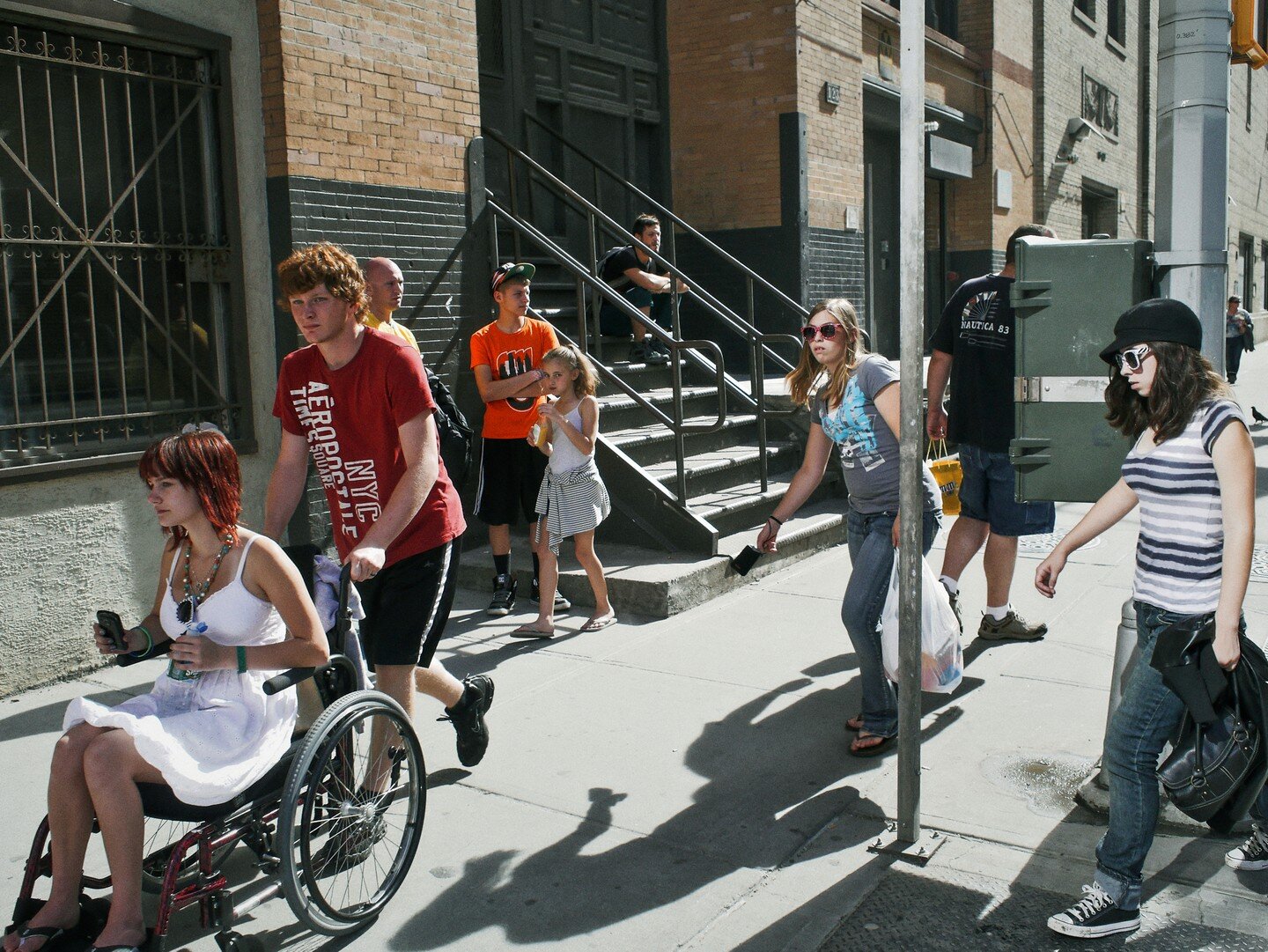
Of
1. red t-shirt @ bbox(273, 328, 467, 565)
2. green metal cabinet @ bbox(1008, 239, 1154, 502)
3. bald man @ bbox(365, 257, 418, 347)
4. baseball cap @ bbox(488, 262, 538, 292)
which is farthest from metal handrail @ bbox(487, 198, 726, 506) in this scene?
red t-shirt @ bbox(273, 328, 467, 565)

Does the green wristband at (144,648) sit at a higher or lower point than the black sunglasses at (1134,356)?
lower

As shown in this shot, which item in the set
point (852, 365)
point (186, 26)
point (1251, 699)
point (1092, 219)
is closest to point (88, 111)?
point (186, 26)

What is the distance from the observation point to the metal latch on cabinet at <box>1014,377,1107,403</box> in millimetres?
3955

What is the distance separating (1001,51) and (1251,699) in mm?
15520

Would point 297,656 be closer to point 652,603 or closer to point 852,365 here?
point 852,365

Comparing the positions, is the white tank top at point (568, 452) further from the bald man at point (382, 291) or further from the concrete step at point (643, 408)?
the concrete step at point (643, 408)

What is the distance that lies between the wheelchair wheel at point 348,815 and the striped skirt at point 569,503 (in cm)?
249

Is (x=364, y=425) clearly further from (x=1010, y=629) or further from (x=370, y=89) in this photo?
(x=370, y=89)

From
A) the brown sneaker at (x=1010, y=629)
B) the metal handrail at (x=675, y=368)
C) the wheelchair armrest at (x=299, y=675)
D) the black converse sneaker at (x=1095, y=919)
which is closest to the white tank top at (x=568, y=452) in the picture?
the metal handrail at (x=675, y=368)

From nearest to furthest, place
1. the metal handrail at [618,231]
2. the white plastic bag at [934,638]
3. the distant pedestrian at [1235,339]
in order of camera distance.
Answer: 1. the white plastic bag at [934,638]
2. the metal handrail at [618,231]
3. the distant pedestrian at [1235,339]

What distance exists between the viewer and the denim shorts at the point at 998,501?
5555mm

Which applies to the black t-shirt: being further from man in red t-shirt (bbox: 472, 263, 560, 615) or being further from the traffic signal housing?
man in red t-shirt (bbox: 472, 263, 560, 615)

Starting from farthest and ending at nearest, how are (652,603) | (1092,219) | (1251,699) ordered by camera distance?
(1092,219) < (652,603) < (1251,699)

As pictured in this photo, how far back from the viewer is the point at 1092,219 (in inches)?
861
